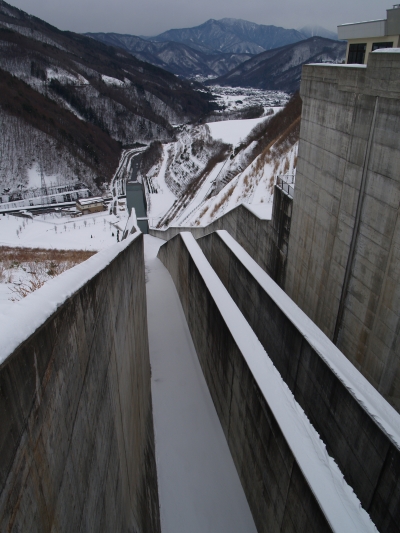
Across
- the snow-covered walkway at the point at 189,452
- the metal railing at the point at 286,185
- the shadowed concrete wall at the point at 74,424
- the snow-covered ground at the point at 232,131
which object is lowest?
the snow-covered ground at the point at 232,131

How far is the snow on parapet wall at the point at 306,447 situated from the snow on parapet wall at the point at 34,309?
10.8 feet

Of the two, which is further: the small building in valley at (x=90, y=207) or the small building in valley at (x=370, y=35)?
the small building in valley at (x=90, y=207)

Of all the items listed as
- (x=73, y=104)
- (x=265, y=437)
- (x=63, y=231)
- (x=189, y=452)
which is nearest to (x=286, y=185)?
(x=189, y=452)

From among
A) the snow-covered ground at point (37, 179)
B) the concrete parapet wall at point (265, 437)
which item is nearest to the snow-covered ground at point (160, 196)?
the snow-covered ground at point (37, 179)

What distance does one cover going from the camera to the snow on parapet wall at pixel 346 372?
4965 millimetres

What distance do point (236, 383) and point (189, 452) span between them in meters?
2.25

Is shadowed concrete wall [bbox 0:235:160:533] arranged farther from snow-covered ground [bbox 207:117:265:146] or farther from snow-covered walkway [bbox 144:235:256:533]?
snow-covered ground [bbox 207:117:265:146]

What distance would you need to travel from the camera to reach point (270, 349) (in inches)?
344

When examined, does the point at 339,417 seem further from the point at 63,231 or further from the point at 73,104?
the point at 73,104

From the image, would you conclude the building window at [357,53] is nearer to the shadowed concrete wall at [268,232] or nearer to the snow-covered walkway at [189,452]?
the shadowed concrete wall at [268,232]

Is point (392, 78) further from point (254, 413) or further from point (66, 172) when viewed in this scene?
point (66, 172)

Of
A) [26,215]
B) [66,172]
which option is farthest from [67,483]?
[66,172]

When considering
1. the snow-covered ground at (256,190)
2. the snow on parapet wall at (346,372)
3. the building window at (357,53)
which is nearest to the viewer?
the snow on parapet wall at (346,372)

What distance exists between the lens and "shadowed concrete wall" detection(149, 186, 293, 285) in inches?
498
